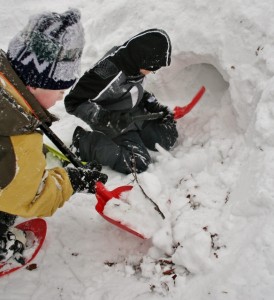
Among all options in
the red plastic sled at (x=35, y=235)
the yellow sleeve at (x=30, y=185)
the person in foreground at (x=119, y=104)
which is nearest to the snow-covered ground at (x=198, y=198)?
the red plastic sled at (x=35, y=235)

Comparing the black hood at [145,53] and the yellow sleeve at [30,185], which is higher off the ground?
Answer: the black hood at [145,53]

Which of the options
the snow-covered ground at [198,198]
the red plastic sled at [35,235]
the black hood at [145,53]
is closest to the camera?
the snow-covered ground at [198,198]

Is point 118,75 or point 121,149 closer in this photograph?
point 118,75

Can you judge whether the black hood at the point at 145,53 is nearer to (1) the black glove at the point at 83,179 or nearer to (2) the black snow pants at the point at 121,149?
(2) the black snow pants at the point at 121,149

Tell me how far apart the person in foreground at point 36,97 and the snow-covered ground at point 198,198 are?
423mm

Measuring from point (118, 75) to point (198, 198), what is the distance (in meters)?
1.08

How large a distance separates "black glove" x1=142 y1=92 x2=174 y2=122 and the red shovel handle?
2.5 inches

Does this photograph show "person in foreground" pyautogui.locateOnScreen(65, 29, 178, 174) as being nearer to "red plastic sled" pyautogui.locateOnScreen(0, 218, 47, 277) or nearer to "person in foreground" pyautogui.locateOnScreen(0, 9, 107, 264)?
"red plastic sled" pyautogui.locateOnScreen(0, 218, 47, 277)

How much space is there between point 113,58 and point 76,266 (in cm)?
146

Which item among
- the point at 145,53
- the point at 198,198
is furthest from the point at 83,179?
the point at 145,53

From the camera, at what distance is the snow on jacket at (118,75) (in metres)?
2.49

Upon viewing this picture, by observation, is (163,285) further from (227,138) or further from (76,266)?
(227,138)

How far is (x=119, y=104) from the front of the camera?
2762mm

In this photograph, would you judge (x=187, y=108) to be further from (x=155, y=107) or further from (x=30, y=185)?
(x=30, y=185)
